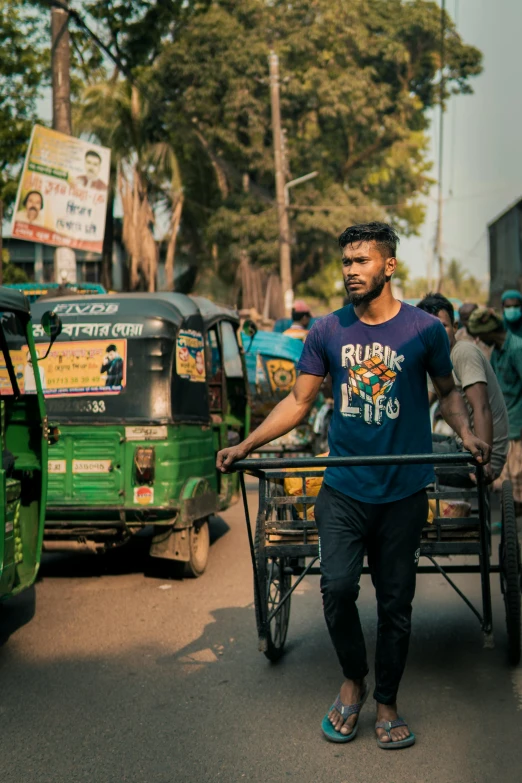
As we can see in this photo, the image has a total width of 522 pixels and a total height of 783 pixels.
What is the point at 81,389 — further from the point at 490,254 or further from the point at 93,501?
the point at 490,254

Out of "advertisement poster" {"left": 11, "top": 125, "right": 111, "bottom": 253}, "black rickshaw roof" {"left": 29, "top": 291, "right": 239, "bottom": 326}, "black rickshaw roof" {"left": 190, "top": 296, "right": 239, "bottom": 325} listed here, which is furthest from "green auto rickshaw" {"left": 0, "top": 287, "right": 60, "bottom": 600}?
"advertisement poster" {"left": 11, "top": 125, "right": 111, "bottom": 253}

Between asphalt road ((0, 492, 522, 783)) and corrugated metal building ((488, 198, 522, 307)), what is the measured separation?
60.4 ft

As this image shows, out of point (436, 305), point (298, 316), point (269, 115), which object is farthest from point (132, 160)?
point (436, 305)

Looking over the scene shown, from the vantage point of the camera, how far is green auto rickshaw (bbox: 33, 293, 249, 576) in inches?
301

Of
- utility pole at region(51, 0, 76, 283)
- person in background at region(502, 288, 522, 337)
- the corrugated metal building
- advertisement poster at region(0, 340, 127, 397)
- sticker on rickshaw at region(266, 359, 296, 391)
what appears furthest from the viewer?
the corrugated metal building

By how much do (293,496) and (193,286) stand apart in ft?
111

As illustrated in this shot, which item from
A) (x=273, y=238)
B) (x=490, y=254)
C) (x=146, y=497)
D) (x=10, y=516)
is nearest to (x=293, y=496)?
(x=10, y=516)

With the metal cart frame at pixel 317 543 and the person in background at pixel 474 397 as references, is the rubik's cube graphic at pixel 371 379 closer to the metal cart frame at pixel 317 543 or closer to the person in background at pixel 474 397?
the metal cart frame at pixel 317 543

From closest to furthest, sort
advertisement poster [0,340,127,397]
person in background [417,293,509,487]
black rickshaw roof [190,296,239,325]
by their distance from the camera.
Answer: person in background [417,293,509,487]
advertisement poster [0,340,127,397]
black rickshaw roof [190,296,239,325]

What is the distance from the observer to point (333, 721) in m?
4.46

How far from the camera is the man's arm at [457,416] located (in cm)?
424

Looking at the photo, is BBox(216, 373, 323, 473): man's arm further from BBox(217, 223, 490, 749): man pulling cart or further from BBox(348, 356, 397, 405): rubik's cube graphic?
BBox(348, 356, 397, 405): rubik's cube graphic

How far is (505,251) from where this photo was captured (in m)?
27.4

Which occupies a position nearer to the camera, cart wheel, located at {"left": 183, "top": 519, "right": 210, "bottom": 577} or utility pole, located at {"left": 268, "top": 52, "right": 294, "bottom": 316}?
cart wheel, located at {"left": 183, "top": 519, "right": 210, "bottom": 577}
